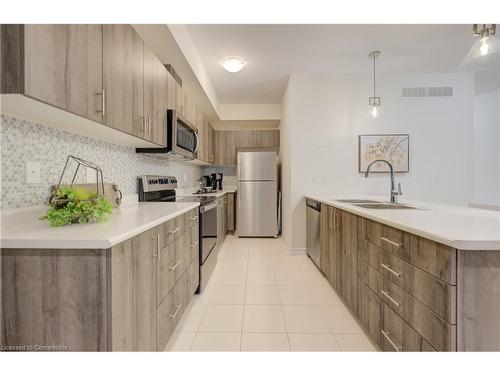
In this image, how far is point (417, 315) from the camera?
44.8 inches

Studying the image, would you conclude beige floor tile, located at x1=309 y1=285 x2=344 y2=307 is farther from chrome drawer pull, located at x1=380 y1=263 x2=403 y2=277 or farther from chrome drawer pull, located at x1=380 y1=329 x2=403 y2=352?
chrome drawer pull, located at x1=380 y1=263 x2=403 y2=277

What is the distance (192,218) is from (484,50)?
2.43 metres

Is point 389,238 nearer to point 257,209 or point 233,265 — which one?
point 233,265

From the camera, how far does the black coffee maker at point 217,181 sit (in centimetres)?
495

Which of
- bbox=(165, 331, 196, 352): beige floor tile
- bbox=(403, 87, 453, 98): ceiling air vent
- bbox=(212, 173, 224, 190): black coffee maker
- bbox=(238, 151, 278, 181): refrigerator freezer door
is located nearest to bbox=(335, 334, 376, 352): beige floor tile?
bbox=(165, 331, 196, 352): beige floor tile

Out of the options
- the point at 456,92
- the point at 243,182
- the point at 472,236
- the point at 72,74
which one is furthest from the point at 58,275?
the point at 456,92

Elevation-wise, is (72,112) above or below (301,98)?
below

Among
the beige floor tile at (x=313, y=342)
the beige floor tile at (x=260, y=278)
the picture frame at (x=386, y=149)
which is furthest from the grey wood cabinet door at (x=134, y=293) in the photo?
the picture frame at (x=386, y=149)

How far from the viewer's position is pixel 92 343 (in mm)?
905

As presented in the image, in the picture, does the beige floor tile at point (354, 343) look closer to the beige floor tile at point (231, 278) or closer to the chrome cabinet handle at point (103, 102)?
the beige floor tile at point (231, 278)

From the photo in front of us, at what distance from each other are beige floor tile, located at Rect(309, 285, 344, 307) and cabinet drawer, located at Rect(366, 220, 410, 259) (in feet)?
2.84
